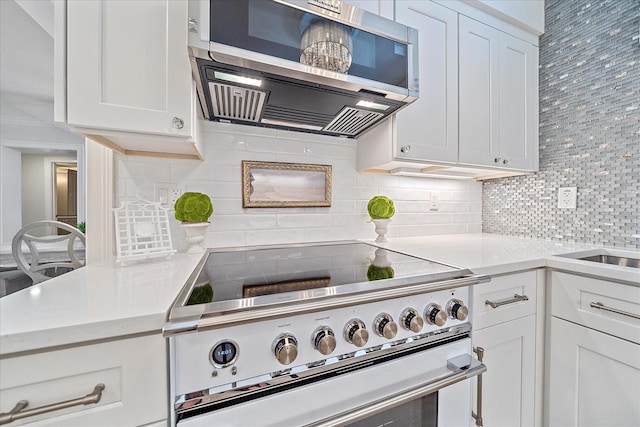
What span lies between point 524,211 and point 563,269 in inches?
32.6

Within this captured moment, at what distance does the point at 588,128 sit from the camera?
1.43 m

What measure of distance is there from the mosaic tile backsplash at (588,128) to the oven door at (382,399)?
123 centimetres

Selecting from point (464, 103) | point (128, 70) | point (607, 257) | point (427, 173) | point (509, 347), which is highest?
point (464, 103)

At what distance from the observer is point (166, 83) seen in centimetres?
81

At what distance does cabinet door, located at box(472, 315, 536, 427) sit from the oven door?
15cm

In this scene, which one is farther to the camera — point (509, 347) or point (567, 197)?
point (567, 197)

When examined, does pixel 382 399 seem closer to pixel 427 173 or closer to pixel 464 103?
pixel 427 173

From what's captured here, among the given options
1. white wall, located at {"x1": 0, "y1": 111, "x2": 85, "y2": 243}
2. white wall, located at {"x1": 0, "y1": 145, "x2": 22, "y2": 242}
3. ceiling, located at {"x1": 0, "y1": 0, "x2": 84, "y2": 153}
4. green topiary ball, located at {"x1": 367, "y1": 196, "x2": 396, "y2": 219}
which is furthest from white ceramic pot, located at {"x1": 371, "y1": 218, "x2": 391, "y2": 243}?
white wall, located at {"x1": 0, "y1": 145, "x2": 22, "y2": 242}

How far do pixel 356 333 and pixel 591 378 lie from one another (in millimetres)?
1038

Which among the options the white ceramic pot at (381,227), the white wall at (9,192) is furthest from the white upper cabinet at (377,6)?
the white wall at (9,192)

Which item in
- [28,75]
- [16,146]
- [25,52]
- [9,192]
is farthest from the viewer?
[9,192]

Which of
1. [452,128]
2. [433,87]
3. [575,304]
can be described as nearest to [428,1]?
[433,87]

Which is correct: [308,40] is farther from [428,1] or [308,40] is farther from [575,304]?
[575,304]

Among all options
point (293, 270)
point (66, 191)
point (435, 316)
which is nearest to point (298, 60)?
point (293, 270)
